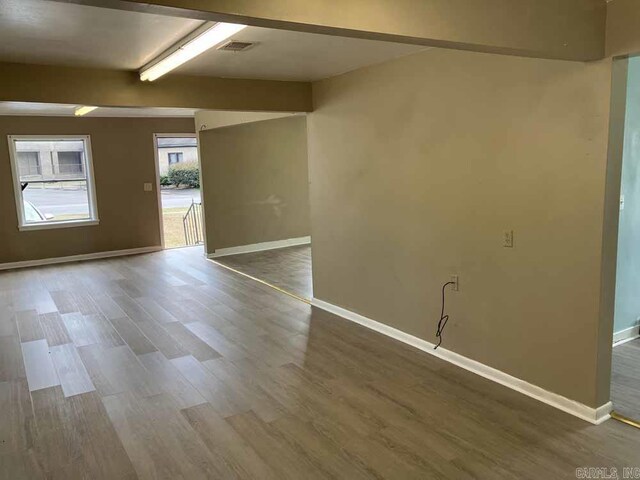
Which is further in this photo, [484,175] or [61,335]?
[61,335]

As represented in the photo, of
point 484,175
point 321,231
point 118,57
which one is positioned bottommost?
point 321,231

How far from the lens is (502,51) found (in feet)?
7.37

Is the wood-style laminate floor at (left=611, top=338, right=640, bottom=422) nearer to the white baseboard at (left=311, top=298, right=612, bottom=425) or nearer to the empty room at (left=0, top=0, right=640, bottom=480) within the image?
the empty room at (left=0, top=0, right=640, bottom=480)

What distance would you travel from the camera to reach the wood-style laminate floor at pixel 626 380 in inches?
118

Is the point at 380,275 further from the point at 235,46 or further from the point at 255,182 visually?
the point at 255,182

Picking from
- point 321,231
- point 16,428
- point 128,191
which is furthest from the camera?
point 128,191

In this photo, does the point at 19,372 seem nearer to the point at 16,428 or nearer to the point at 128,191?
the point at 16,428

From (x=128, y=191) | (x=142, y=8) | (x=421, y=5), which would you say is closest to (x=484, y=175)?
(x=421, y=5)

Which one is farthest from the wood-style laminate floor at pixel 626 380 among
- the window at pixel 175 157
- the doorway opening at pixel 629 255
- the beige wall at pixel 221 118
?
the window at pixel 175 157

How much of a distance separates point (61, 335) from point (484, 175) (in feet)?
12.8

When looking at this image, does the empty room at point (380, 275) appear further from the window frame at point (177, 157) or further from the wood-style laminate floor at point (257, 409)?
the window frame at point (177, 157)

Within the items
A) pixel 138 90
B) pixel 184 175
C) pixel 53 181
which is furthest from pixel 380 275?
pixel 184 175

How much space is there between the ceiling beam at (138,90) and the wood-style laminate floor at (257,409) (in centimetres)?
203

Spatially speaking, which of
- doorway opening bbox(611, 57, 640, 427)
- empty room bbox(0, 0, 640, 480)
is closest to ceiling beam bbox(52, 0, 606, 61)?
empty room bbox(0, 0, 640, 480)
